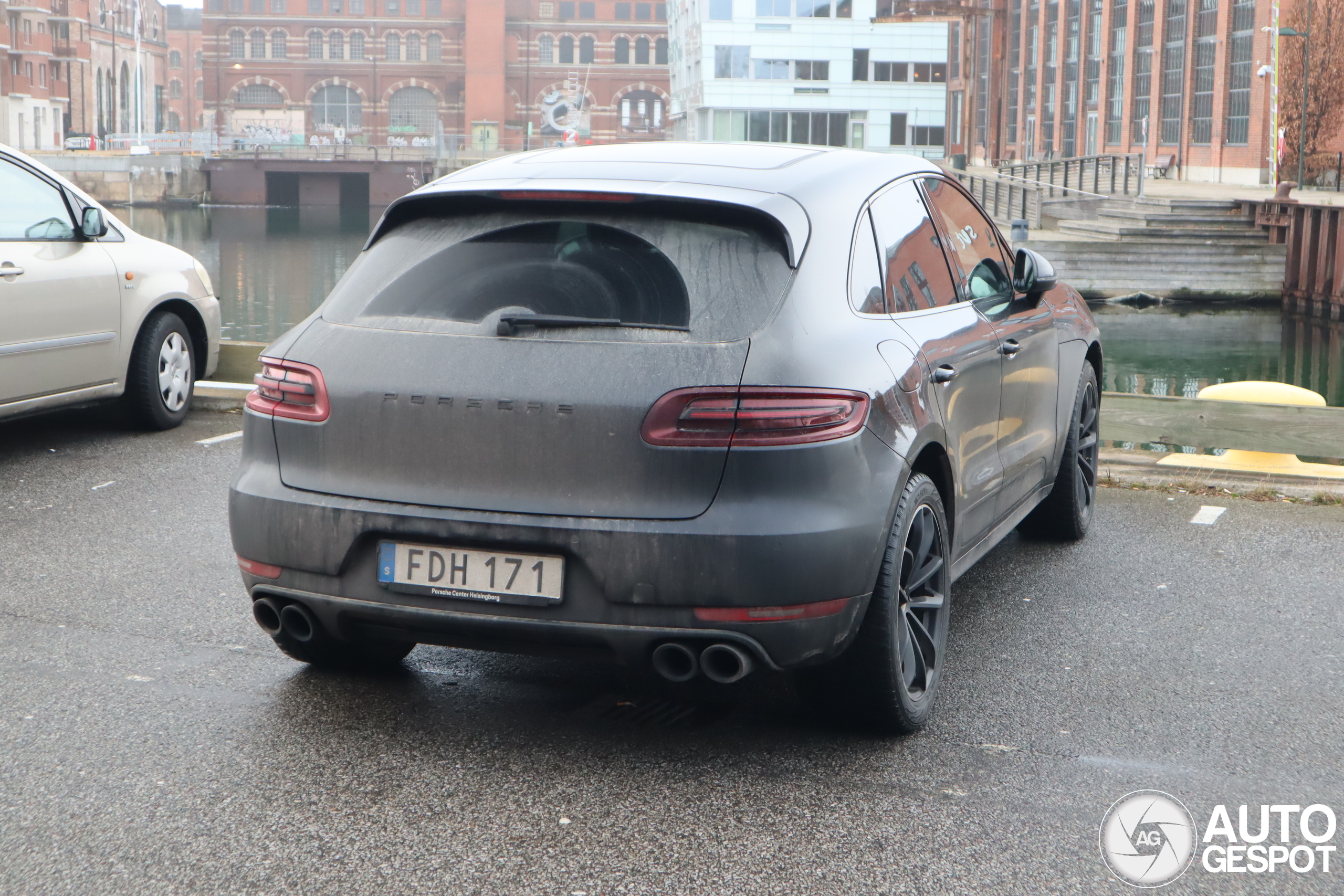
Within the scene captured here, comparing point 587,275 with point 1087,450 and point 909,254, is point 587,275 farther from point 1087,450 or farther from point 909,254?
point 1087,450

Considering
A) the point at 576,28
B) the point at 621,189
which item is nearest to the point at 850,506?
the point at 621,189

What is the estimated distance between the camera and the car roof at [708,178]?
377cm

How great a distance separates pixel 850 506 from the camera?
3525 mm

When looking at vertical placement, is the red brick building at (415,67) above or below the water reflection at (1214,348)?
above

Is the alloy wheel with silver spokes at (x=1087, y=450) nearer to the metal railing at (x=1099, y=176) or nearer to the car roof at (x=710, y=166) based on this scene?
the car roof at (x=710, y=166)

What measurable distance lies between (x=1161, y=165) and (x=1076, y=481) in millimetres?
57404

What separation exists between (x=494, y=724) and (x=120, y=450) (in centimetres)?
487

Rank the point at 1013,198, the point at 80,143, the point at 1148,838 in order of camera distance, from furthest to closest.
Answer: the point at 80,143 < the point at 1013,198 < the point at 1148,838

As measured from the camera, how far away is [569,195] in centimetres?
376

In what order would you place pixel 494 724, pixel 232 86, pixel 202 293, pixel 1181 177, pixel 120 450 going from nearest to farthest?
pixel 494 724, pixel 120 450, pixel 202 293, pixel 1181 177, pixel 232 86

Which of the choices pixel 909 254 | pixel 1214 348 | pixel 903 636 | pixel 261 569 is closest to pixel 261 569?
pixel 261 569

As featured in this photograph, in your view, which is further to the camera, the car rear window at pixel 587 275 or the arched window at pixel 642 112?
the arched window at pixel 642 112

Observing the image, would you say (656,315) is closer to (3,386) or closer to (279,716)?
(279,716)

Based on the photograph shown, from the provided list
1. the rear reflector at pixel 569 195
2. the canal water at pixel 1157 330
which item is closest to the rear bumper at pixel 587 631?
the rear reflector at pixel 569 195
